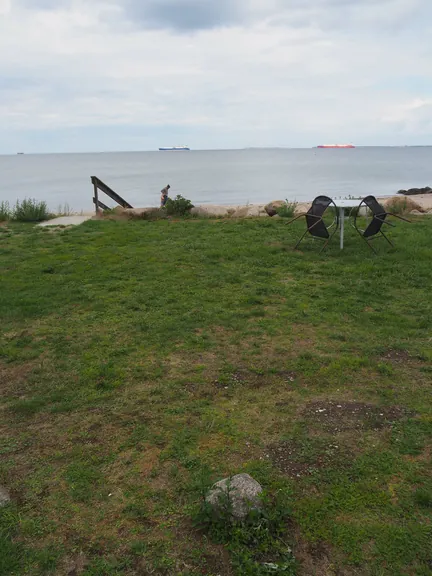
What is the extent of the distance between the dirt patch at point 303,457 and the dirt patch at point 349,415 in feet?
0.78

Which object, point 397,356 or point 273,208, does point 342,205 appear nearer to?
point 397,356

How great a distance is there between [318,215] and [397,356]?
163 inches

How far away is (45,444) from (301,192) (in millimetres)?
Result: 36984

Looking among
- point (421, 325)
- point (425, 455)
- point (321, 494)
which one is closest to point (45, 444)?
point (321, 494)

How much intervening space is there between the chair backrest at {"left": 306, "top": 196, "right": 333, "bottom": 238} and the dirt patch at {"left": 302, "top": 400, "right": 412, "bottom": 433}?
16.3 ft

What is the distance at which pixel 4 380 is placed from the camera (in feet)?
13.7

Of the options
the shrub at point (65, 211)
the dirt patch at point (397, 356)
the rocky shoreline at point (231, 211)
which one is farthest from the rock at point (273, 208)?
the dirt patch at point (397, 356)

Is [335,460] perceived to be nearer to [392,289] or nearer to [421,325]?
[421,325]

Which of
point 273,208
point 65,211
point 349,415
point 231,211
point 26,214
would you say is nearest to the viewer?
point 349,415

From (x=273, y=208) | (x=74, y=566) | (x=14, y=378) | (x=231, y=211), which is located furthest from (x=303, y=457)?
(x=231, y=211)

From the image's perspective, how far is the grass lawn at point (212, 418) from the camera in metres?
2.47

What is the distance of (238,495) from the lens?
2.57m

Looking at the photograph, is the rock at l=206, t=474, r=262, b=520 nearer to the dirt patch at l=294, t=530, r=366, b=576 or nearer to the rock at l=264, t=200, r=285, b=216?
the dirt patch at l=294, t=530, r=366, b=576

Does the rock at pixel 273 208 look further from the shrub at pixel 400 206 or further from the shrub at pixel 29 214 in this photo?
the shrub at pixel 29 214
